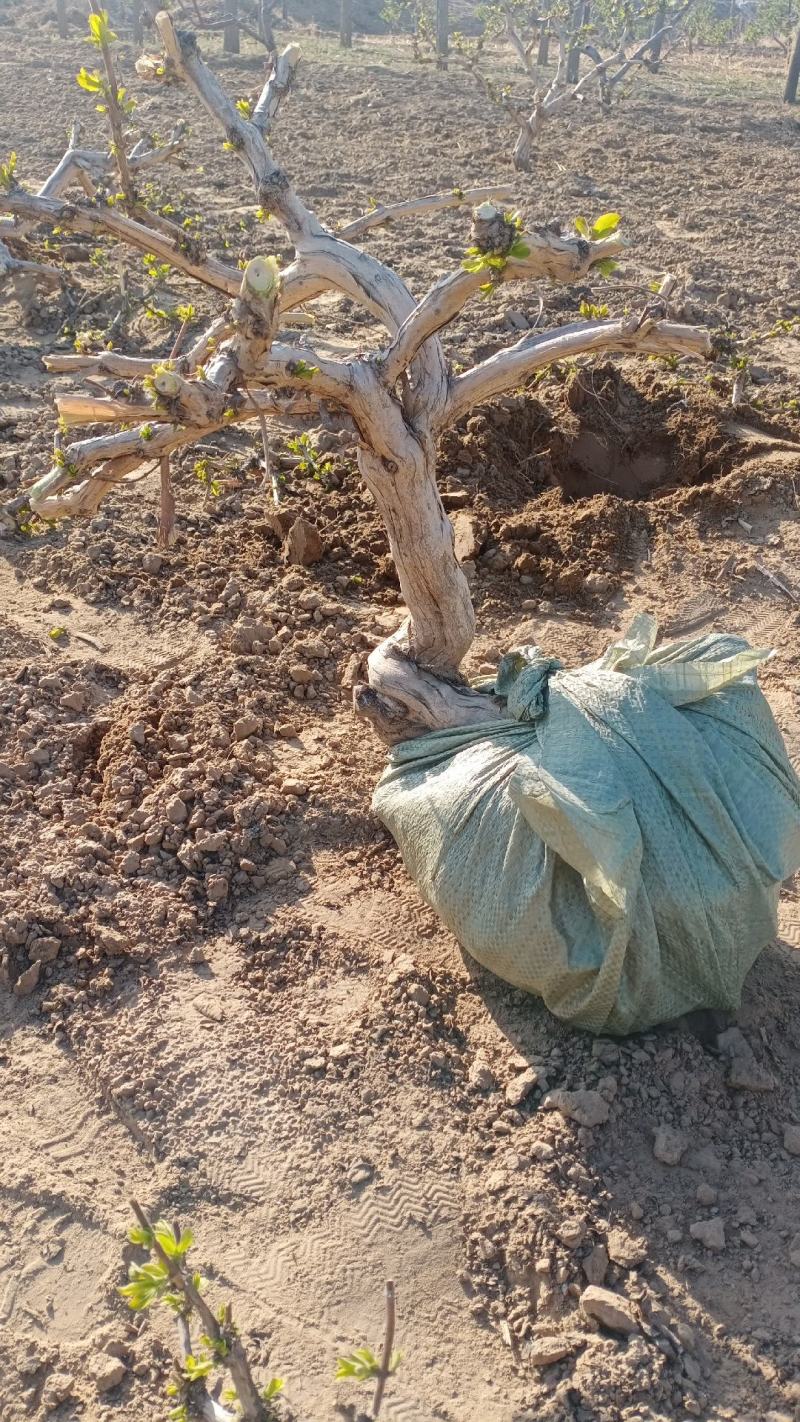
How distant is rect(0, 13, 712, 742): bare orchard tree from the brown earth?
0.53 m

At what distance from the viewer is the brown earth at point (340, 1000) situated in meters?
2.10

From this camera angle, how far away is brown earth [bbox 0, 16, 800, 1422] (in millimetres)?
2104

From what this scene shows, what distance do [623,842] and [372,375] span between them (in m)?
1.34

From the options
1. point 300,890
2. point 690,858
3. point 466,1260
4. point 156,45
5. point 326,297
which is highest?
point 156,45

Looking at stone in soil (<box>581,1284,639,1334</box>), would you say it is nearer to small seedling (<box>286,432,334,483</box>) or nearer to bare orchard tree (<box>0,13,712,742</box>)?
bare orchard tree (<box>0,13,712,742</box>)

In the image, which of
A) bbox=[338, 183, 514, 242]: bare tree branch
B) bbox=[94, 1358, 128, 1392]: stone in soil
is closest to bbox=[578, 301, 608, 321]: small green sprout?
bbox=[338, 183, 514, 242]: bare tree branch

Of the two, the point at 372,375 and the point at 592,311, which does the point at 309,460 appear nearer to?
the point at 372,375

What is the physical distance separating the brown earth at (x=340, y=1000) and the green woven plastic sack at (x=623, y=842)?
200 mm

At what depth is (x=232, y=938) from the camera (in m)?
2.88

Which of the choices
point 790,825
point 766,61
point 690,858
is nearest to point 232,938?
point 690,858

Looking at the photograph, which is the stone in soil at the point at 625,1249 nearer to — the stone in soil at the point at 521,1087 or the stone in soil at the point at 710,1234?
the stone in soil at the point at 710,1234

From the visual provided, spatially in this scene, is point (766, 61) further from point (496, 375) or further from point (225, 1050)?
point (225, 1050)

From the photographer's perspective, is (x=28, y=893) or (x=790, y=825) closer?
(x=790, y=825)

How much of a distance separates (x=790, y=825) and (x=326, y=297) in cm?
A: 544
